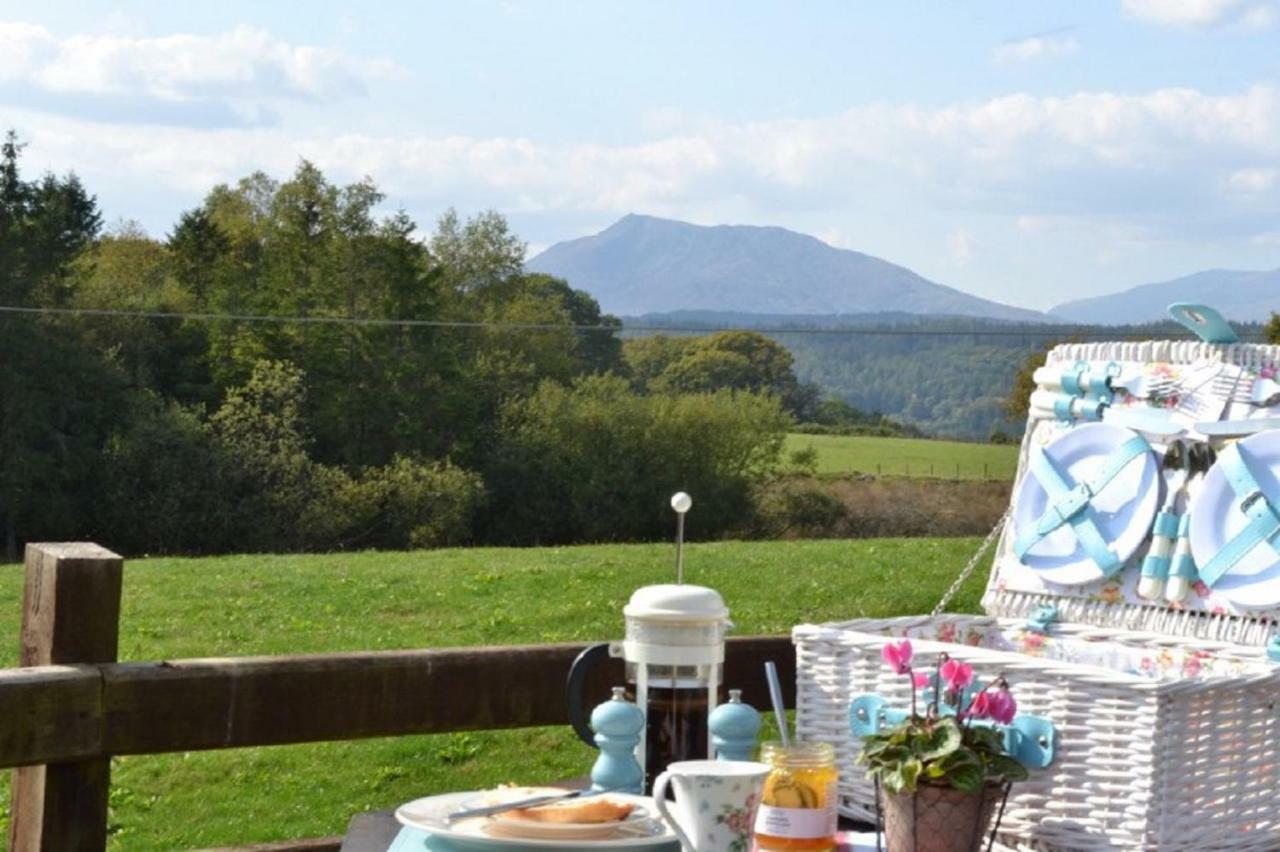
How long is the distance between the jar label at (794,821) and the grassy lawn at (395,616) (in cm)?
537

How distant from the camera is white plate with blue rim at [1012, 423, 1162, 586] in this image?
2.50 meters

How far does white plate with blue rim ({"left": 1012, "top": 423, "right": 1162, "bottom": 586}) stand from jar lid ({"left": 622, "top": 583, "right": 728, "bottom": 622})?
3.03 feet

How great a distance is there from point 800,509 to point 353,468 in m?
10.3

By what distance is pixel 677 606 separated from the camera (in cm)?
180

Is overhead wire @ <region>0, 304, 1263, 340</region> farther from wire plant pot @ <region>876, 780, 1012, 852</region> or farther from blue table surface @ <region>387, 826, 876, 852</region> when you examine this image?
wire plant pot @ <region>876, 780, 1012, 852</region>

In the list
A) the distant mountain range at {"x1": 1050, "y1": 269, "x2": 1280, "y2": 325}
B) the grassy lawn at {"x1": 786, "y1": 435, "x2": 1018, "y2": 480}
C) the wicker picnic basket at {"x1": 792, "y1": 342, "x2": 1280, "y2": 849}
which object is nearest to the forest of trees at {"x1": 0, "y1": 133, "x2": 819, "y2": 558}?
the grassy lawn at {"x1": 786, "y1": 435, "x2": 1018, "y2": 480}

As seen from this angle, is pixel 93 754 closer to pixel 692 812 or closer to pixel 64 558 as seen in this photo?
pixel 64 558

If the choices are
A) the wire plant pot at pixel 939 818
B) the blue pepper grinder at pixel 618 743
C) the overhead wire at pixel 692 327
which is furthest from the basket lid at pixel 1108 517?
the overhead wire at pixel 692 327

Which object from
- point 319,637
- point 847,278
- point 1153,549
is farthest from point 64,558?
point 847,278

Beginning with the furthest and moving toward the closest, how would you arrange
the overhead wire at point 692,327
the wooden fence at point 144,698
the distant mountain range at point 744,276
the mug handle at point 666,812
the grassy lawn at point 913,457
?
the distant mountain range at point 744,276 → the grassy lawn at point 913,457 → the overhead wire at point 692,327 → the wooden fence at point 144,698 → the mug handle at point 666,812

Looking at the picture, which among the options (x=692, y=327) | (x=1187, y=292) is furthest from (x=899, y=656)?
(x=1187, y=292)

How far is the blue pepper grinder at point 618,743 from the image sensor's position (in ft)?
5.75

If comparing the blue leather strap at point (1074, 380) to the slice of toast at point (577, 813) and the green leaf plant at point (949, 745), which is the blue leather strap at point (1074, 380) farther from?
the slice of toast at point (577, 813)

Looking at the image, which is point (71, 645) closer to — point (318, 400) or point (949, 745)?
point (949, 745)
